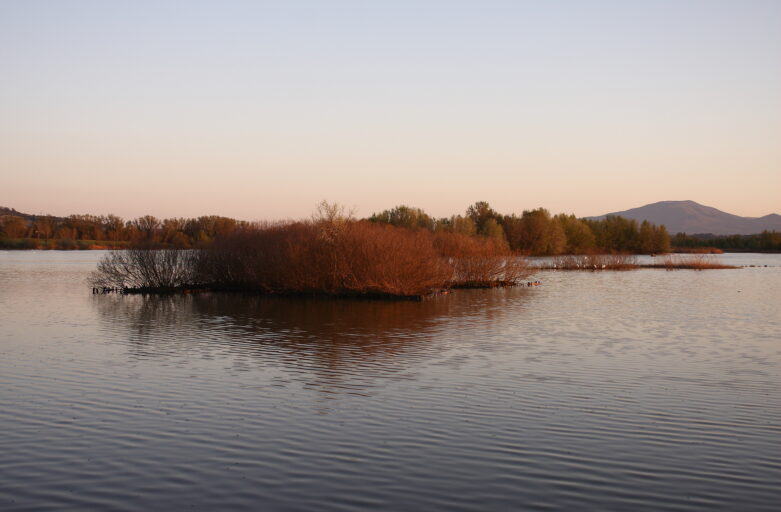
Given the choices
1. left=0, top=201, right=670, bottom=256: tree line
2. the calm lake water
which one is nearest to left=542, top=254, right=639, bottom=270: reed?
left=0, top=201, right=670, bottom=256: tree line

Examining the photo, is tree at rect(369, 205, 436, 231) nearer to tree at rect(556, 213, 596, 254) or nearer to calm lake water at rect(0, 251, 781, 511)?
tree at rect(556, 213, 596, 254)

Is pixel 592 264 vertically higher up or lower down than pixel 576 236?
lower down

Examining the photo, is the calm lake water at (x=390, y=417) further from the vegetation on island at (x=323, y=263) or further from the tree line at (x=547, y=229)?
the tree line at (x=547, y=229)

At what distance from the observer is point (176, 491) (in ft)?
25.6

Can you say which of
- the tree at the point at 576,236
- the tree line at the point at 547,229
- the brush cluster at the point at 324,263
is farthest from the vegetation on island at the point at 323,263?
the tree at the point at 576,236

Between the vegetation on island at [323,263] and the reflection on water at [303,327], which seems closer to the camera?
the reflection on water at [303,327]

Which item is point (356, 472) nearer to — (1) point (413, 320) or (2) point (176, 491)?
(2) point (176, 491)

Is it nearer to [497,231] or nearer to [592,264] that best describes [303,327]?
[592,264]

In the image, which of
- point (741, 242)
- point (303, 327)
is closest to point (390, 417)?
point (303, 327)

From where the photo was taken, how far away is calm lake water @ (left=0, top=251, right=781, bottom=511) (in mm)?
7844

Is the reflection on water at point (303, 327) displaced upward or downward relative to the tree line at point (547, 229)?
downward

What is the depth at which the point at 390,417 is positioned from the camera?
11.2 metres

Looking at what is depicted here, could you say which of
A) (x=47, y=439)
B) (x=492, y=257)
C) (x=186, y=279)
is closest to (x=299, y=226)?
(x=186, y=279)

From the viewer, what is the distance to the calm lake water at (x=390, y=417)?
309 inches
